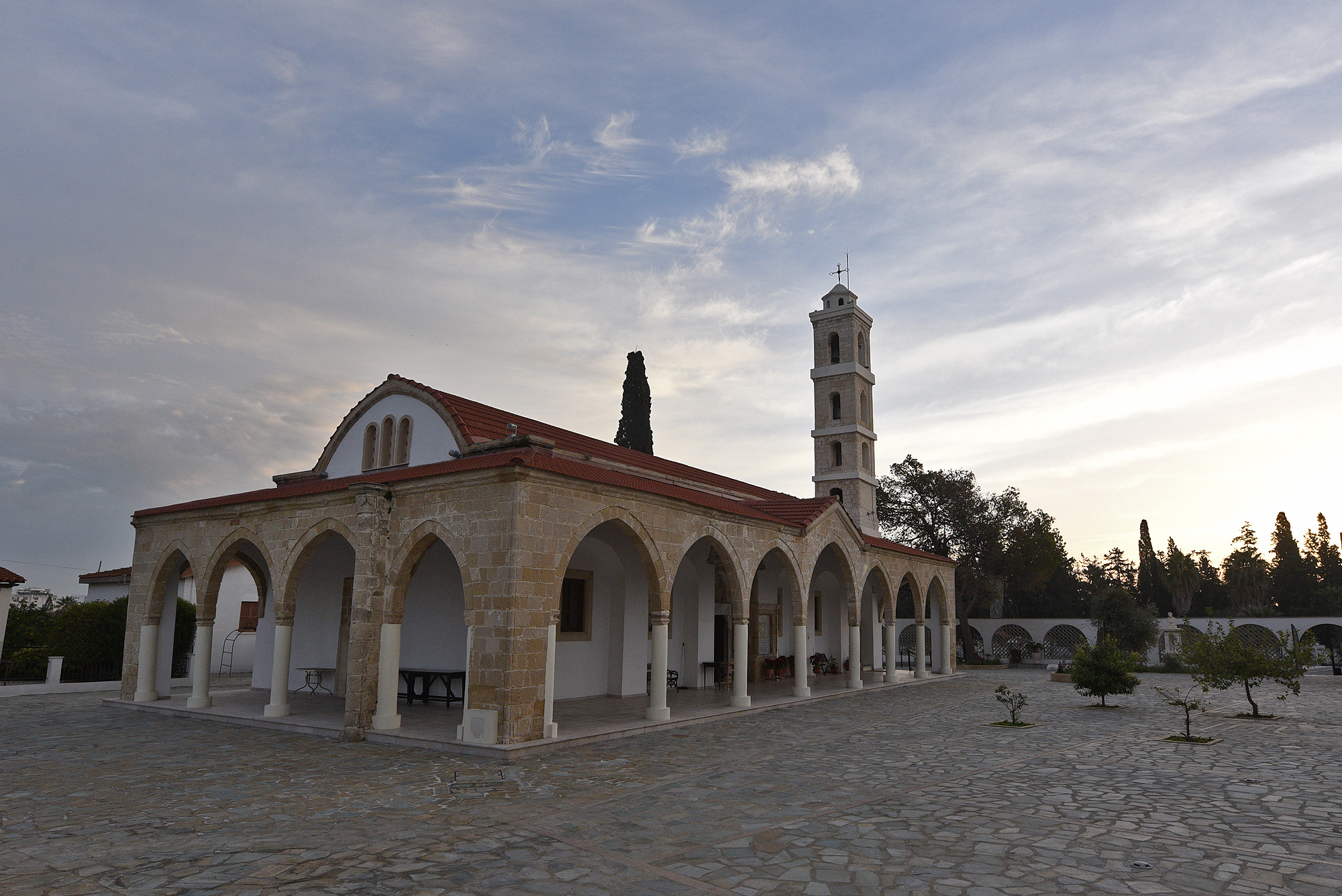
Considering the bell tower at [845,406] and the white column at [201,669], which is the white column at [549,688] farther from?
the bell tower at [845,406]

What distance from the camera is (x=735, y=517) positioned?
13734 mm

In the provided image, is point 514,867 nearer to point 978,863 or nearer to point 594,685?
point 978,863

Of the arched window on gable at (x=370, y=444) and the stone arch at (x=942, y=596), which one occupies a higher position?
the arched window on gable at (x=370, y=444)

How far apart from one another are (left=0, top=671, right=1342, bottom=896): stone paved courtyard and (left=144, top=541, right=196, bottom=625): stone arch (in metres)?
3.22

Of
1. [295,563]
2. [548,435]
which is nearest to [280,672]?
[295,563]

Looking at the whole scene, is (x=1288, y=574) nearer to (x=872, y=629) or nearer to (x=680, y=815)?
(x=872, y=629)

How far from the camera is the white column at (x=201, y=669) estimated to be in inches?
507

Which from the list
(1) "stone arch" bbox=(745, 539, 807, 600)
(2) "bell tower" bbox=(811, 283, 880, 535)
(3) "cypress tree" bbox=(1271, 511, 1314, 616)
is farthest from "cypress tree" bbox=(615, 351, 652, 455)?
(3) "cypress tree" bbox=(1271, 511, 1314, 616)

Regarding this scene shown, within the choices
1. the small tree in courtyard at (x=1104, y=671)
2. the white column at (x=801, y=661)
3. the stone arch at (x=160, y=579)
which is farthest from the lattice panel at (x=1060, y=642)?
the stone arch at (x=160, y=579)

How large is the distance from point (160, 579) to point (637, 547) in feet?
30.2

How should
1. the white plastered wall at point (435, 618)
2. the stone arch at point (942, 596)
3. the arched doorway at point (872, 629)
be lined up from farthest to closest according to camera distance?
1. the stone arch at point (942, 596)
2. the arched doorway at point (872, 629)
3. the white plastered wall at point (435, 618)

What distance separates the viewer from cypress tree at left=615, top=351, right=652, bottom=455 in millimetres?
28344

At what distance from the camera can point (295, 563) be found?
39.9ft

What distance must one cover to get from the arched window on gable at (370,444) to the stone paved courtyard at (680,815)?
540 centimetres
